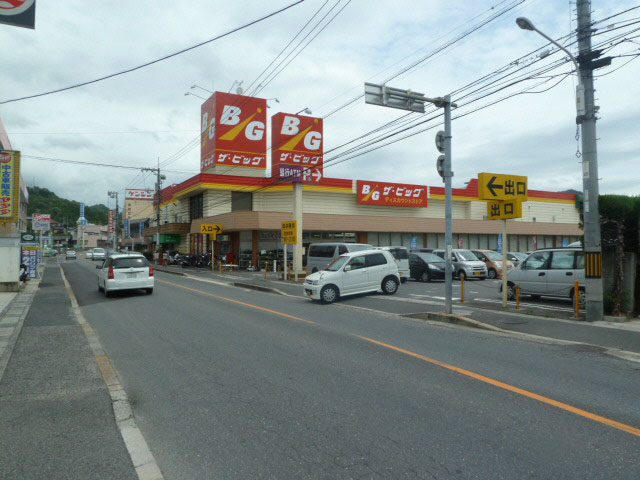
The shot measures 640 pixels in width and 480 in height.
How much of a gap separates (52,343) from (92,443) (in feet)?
16.9

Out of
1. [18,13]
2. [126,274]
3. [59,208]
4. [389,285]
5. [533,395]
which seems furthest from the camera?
[59,208]

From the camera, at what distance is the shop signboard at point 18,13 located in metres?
7.18

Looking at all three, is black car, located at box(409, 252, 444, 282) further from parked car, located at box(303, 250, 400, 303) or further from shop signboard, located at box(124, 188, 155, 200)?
shop signboard, located at box(124, 188, 155, 200)

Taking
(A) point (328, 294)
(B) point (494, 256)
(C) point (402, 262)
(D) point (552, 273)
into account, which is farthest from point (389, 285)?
(B) point (494, 256)

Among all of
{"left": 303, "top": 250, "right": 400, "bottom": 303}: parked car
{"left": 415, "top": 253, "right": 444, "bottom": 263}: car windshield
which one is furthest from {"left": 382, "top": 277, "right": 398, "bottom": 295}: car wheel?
{"left": 415, "top": 253, "right": 444, "bottom": 263}: car windshield

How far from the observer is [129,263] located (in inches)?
661

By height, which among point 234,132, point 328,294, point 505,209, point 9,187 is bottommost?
point 328,294

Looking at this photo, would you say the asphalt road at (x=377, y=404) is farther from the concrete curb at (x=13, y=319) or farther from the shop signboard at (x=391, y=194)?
the shop signboard at (x=391, y=194)

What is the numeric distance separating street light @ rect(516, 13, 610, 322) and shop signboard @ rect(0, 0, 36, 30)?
10056 mm

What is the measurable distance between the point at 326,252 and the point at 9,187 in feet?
50.4

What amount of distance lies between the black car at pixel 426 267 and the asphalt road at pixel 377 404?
13662 millimetres

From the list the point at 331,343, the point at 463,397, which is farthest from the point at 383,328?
the point at 463,397

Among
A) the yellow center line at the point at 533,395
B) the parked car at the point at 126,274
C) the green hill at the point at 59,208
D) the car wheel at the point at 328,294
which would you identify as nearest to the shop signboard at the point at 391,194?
the car wheel at the point at 328,294

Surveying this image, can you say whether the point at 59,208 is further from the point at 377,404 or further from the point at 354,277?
the point at 377,404
